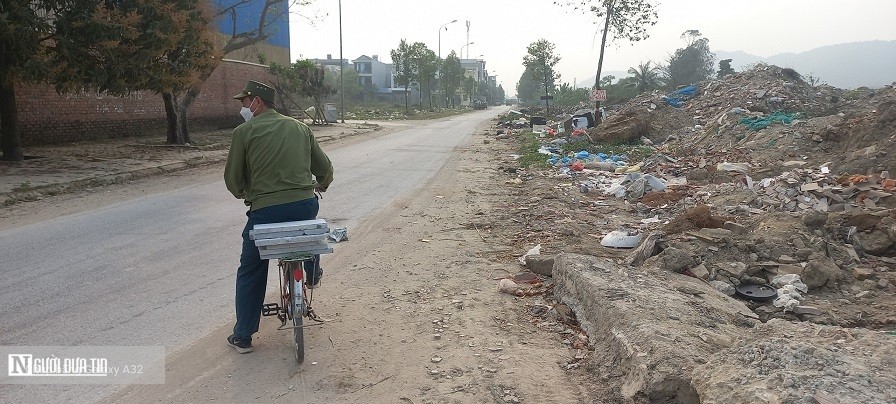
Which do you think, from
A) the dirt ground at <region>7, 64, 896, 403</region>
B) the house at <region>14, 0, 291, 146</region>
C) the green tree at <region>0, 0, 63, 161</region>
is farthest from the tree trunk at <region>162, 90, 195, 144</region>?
the dirt ground at <region>7, 64, 896, 403</region>

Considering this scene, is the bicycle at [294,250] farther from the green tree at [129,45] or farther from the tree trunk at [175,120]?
the tree trunk at [175,120]

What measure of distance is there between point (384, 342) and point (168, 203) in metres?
7.17

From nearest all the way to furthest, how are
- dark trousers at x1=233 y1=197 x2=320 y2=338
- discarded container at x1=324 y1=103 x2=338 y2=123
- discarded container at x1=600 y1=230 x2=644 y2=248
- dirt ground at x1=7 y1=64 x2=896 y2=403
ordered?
dirt ground at x1=7 y1=64 x2=896 y2=403 < dark trousers at x1=233 y1=197 x2=320 y2=338 < discarded container at x1=600 y1=230 x2=644 y2=248 < discarded container at x1=324 y1=103 x2=338 y2=123

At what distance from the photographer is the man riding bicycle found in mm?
3922

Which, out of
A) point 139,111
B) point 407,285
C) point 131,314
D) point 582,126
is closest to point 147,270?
point 131,314

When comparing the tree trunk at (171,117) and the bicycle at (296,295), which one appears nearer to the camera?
the bicycle at (296,295)

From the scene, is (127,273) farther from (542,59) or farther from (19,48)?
(542,59)

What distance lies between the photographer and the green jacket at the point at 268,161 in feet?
12.8

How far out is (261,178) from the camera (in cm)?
392

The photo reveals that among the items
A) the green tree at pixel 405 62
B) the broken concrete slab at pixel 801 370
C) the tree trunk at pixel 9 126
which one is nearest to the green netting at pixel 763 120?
the broken concrete slab at pixel 801 370

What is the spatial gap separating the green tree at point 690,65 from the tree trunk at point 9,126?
1578 inches

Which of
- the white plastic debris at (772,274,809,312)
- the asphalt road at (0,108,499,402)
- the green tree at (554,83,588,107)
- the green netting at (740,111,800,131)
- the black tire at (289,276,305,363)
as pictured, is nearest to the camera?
the black tire at (289,276,305,363)

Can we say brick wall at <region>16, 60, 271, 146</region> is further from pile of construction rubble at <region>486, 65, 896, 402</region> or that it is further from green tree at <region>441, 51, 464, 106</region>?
green tree at <region>441, 51, 464, 106</region>

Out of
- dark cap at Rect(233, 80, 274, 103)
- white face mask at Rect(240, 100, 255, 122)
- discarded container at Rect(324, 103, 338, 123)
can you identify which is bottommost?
white face mask at Rect(240, 100, 255, 122)
